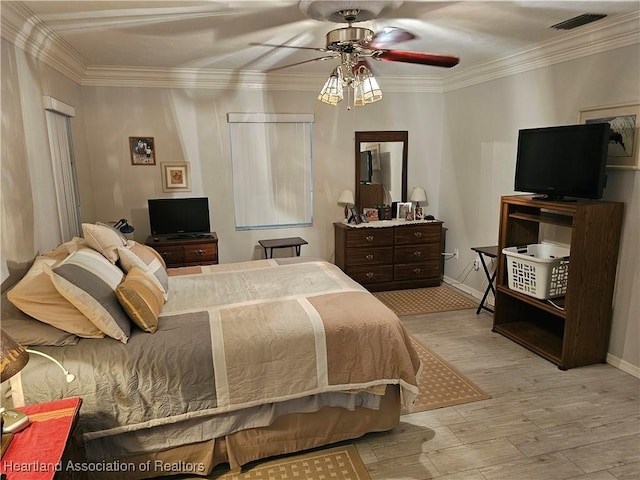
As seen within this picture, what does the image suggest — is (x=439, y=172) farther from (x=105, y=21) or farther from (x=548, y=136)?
(x=105, y=21)

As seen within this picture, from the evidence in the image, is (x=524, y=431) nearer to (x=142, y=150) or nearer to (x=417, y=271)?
(x=417, y=271)

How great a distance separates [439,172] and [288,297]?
3383 mm

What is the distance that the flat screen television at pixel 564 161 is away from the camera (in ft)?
9.48

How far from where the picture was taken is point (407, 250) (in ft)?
16.2

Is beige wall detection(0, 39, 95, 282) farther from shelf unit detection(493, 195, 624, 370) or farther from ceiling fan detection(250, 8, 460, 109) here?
shelf unit detection(493, 195, 624, 370)

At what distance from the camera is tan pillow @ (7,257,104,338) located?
1968mm

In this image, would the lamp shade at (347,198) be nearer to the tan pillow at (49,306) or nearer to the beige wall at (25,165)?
the beige wall at (25,165)

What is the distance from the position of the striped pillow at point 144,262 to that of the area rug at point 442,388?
177cm

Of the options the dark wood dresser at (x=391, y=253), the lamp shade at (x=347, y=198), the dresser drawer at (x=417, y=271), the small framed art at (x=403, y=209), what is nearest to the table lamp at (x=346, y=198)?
the lamp shade at (x=347, y=198)

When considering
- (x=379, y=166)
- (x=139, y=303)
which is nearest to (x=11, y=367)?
(x=139, y=303)

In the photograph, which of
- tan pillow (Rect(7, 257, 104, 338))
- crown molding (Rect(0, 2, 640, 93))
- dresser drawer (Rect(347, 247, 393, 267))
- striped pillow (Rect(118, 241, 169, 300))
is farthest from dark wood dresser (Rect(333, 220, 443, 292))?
tan pillow (Rect(7, 257, 104, 338))

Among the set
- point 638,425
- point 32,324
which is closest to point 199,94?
point 32,324

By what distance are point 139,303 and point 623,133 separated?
3.28 meters

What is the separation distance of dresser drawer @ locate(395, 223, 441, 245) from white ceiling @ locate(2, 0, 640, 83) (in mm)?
1827
